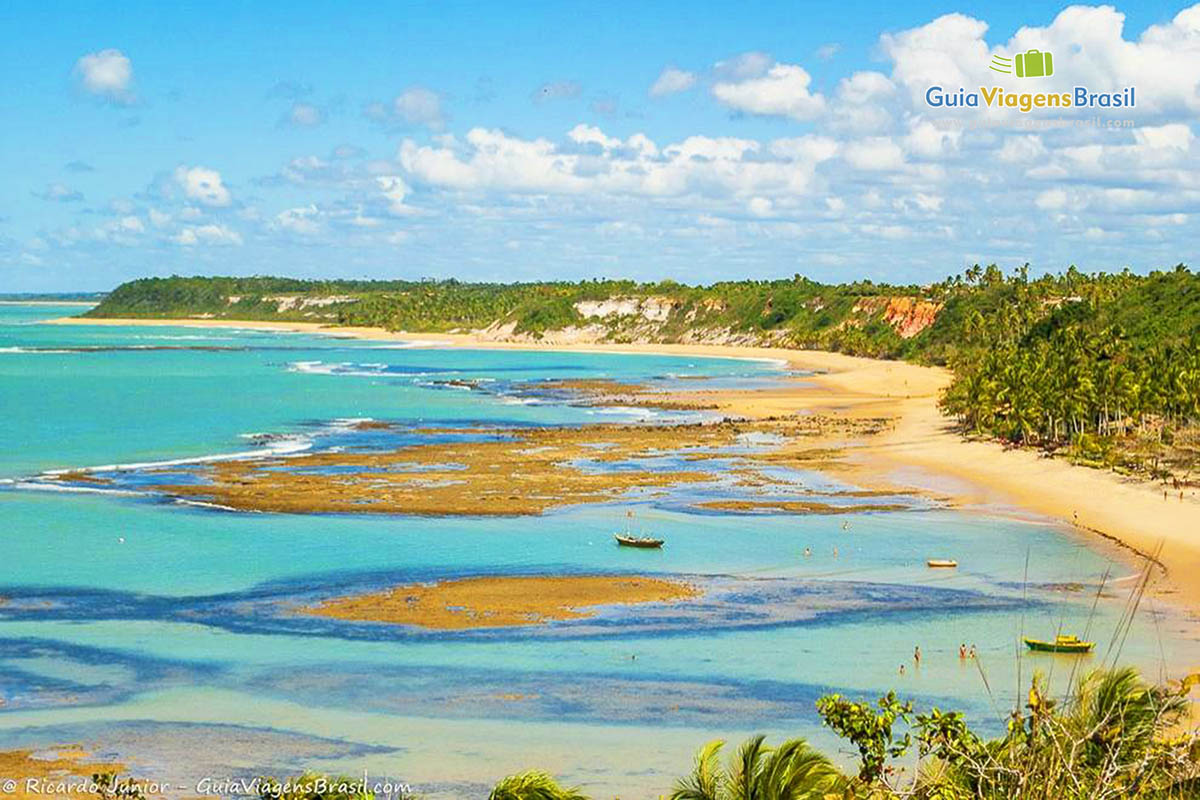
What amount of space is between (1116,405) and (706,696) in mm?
56888

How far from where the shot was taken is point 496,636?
44.8 metres

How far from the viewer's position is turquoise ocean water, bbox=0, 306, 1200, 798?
114 ft

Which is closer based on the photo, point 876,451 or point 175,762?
point 175,762

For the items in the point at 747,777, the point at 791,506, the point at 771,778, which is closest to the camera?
the point at 771,778

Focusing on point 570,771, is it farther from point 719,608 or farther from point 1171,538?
point 1171,538

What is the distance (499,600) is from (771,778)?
3319 cm

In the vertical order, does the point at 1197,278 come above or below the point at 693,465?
above

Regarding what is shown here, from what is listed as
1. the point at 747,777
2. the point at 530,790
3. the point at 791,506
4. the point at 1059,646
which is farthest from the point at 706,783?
the point at 791,506

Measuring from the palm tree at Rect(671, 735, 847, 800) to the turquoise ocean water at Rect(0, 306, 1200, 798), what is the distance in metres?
3.91

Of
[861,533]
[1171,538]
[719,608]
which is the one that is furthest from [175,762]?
[1171,538]

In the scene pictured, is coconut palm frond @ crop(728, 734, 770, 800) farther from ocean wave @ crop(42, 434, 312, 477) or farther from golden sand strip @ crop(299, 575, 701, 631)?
ocean wave @ crop(42, 434, 312, 477)

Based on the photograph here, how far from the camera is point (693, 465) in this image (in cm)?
8631

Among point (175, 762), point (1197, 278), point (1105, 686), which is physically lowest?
point (175, 762)

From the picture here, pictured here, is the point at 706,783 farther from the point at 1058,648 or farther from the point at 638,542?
the point at 638,542
